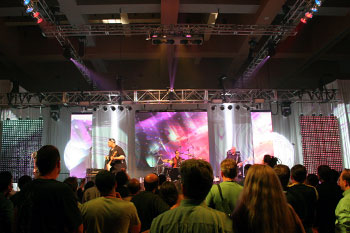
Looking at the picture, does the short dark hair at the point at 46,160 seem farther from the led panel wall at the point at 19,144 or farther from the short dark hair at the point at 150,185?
the led panel wall at the point at 19,144

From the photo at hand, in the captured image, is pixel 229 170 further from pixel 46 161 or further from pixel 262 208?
pixel 46 161

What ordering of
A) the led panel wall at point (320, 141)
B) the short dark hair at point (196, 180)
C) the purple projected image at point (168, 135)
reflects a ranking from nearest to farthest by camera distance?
the short dark hair at point (196, 180)
the led panel wall at point (320, 141)
the purple projected image at point (168, 135)

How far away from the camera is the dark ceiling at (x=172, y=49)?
28.5 feet

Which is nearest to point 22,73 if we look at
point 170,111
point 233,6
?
point 170,111

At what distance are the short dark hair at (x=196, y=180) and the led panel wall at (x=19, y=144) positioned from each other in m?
11.1

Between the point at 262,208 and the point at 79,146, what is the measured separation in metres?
11.9

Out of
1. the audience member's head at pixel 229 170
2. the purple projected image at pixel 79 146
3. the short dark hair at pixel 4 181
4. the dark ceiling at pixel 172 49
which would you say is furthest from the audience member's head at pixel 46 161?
the purple projected image at pixel 79 146

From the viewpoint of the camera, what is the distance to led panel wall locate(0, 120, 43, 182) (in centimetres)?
1136

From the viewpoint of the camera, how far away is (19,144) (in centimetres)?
1165

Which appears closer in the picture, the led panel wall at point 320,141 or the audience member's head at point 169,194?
the audience member's head at point 169,194

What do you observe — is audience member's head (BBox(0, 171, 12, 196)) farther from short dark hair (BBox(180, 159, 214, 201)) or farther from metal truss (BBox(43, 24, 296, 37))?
metal truss (BBox(43, 24, 296, 37))

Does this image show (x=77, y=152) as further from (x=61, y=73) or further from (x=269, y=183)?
(x=269, y=183)

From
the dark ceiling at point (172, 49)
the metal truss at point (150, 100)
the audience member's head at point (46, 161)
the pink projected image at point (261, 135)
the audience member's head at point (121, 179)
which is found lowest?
the audience member's head at point (121, 179)

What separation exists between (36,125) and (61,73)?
3340 mm
